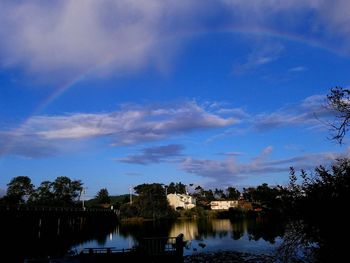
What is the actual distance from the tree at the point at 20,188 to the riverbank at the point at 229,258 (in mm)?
82047

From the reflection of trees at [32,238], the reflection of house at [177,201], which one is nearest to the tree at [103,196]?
the reflection of house at [177,201]

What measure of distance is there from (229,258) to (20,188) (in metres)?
92.9

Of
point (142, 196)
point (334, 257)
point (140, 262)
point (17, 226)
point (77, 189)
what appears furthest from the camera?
point (77, 189)

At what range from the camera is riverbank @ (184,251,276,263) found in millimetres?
37594

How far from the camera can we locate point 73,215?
89.5 metres

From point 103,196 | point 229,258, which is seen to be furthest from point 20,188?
point 229,258

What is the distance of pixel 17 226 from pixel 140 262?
1501 inches

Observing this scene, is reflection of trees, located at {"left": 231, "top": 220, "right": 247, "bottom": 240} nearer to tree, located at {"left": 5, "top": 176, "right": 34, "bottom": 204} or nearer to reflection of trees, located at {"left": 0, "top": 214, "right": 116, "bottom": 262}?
reflection of trees, located at {"left": 0, "top": 214, "right": 116, "bottom": 262}

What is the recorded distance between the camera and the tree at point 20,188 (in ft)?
372

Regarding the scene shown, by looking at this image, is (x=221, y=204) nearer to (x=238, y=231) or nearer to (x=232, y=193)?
(x=232, y=193)

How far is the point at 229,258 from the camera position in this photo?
39.9 m

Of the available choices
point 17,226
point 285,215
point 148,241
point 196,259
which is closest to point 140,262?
point 148,241

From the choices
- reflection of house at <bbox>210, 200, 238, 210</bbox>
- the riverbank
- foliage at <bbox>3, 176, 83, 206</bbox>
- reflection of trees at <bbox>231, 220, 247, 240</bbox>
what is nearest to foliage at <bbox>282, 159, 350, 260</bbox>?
the riverbank

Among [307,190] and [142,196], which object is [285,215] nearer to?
[307,190]
